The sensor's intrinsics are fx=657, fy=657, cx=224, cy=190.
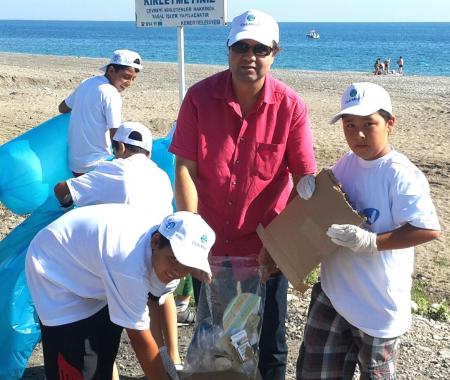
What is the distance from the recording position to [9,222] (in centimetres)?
654

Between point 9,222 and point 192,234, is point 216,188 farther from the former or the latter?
point 9,222

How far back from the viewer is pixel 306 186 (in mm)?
2957

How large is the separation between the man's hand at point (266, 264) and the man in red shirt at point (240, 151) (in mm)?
11

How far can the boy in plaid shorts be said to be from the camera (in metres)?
2.61

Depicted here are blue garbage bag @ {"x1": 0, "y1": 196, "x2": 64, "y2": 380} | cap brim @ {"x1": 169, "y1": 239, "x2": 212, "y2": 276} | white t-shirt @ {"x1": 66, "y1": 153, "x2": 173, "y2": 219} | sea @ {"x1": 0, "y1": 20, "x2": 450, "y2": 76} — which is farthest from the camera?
sea @ {"x1": 0, "y1": 20, "x2": 450, "y2": 76}

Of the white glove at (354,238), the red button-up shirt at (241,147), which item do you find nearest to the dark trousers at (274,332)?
the red button-up shirt at (241,147)

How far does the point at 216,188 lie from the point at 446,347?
1.99 m

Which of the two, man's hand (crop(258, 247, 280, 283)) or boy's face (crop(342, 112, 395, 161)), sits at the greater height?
boy's face (crop(342, 112, 395, 161))

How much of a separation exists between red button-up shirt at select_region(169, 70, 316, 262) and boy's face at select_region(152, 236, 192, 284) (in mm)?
791

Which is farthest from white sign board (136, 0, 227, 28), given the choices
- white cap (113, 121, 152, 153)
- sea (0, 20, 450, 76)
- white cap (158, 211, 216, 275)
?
sea (0, 20, 450, 76)

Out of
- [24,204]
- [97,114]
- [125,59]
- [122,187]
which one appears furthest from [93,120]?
[122,187]

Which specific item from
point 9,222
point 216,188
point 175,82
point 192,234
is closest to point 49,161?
point 9,222

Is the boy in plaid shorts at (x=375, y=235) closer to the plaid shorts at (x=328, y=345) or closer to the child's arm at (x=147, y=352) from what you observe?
the plaid shorts at (x=328, y=345)

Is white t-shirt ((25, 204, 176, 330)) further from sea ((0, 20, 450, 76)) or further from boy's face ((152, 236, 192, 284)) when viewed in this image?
sea ((0, 20, 450, 76))
